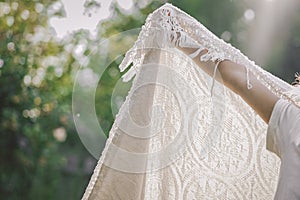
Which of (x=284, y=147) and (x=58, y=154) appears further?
(x=58, y=154)

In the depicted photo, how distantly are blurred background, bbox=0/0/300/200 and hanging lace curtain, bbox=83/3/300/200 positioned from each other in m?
2.12

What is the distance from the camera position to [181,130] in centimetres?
122

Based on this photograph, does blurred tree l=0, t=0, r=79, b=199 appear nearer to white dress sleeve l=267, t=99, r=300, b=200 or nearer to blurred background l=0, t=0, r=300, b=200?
blurred background l=0, t=0, r=300, b=200

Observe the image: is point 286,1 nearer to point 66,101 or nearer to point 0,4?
point 66,101

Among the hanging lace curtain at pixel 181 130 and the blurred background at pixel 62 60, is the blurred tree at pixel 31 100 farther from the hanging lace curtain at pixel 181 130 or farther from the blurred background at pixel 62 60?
the hanging lace curtain at pixel 181 130

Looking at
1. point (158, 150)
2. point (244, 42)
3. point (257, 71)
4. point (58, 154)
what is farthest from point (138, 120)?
point (244, 42)

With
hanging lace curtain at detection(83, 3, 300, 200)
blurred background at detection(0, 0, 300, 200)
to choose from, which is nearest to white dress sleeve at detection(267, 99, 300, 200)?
hanging lace curtain at detection(83, 3, 300, 200)

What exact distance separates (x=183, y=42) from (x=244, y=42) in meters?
2.52

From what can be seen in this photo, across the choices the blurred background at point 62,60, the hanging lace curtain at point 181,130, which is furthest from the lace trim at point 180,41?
the blurred background at point 62,60

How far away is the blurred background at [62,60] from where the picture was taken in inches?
126

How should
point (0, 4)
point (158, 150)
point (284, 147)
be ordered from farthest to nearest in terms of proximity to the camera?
point (0, 4) → point (158, 150) → point (284, 147)

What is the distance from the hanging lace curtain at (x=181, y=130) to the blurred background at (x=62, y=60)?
6.96 ft

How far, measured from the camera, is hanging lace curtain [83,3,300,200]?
108cm

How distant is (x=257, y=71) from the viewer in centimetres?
117
